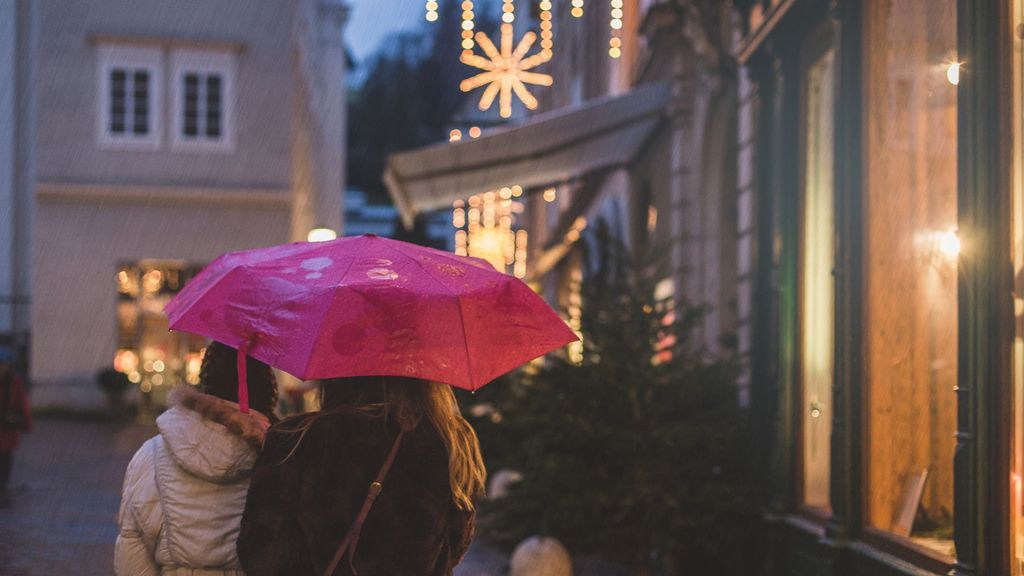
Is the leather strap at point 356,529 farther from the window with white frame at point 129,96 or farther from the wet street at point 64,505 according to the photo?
the window with white frame at point 129,96

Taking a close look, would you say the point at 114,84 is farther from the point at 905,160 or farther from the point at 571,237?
the point at 905,160

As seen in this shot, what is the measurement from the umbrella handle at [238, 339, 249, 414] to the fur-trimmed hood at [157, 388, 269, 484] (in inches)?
1.1

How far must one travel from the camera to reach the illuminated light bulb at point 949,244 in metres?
6.68

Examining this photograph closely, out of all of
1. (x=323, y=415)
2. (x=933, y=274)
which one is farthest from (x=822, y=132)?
(x=323, y=415)

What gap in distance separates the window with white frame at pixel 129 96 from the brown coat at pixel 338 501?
27002mm

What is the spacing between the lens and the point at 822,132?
888 centimetres

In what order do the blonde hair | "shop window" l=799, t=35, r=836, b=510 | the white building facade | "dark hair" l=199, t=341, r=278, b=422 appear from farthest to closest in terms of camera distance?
the white building facade
"shop window" l=799, t=35, r=836, b=510
"dark hair" l=199, t=341, r=278, b=422
the blonde hair

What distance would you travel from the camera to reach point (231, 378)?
4312 millimetres

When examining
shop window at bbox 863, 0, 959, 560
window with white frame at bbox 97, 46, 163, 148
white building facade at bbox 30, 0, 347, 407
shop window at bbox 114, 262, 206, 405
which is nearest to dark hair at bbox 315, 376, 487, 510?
shop window at bbox 863, 0, 959, 560

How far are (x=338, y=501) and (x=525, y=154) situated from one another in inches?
446

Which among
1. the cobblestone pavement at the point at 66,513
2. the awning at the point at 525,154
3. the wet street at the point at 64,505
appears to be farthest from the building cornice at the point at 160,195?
the awning at the point at 525,154

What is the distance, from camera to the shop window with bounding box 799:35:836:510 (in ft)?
28.6

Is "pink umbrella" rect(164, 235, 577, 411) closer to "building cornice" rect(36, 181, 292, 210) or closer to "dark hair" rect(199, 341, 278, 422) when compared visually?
"dark hair" rect(199, 341, 278, 422)

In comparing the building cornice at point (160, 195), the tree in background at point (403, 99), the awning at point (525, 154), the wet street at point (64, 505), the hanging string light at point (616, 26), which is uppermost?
the tree in background at point (403, 99)
